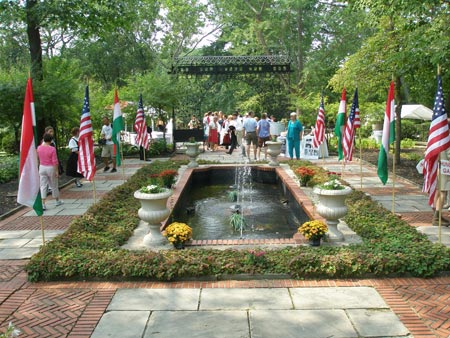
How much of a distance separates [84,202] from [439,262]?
25.6 ft

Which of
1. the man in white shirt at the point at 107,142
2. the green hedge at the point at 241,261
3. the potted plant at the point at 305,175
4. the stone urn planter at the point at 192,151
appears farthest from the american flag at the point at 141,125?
the green hedge at the point at 241,261

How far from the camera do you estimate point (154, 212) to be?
23.1 feet

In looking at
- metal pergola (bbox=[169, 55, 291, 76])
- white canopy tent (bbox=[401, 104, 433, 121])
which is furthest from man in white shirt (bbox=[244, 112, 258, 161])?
white canopy tent (bbox=[401, 104, 433, 121])

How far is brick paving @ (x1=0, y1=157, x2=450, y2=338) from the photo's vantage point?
4691mm

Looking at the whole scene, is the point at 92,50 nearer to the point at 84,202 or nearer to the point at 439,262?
the point at 84,202

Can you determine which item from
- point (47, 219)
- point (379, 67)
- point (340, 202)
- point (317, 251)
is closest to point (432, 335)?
point (317, 251)

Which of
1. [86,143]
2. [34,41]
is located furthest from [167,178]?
[34,41]

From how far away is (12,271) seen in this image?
6.34m

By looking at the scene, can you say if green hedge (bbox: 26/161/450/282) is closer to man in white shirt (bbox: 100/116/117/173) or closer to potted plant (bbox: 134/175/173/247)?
potted plant (bbox: 134/175/173/247)

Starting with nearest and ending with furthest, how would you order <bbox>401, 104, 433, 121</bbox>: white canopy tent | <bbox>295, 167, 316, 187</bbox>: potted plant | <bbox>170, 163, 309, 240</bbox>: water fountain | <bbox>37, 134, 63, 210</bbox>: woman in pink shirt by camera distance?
<bbox>170, 163, 309, 240</bbox>: water fountain, <bbox>37, 134, 63, 210</bbox>: woman in pink shirt, <bbox>295, 167, 316, 187</bbox>: potted plant, <bbox>401, 104, 433, 121</bbox>: white canopy tent

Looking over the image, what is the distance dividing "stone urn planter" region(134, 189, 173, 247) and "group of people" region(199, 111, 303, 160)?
9.47 m

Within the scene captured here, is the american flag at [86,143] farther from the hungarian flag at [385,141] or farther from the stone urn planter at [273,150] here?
the stone urn planter at [273,150]

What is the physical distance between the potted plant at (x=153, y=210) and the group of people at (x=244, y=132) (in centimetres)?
944

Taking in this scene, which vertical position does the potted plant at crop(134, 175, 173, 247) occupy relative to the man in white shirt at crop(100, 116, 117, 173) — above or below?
below
